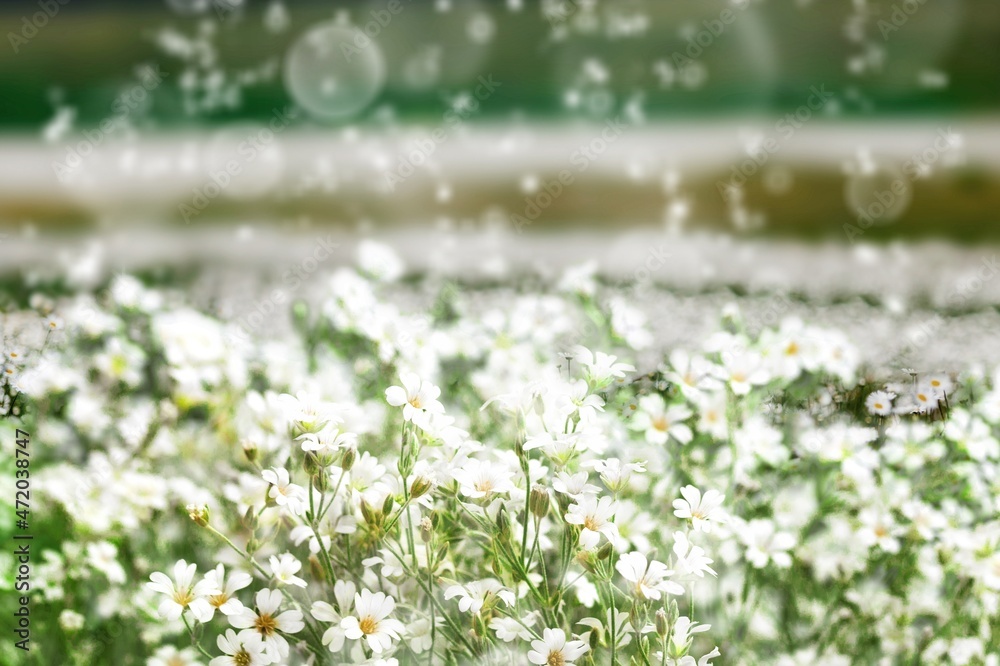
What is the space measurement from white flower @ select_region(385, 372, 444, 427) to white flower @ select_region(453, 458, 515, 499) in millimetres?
59

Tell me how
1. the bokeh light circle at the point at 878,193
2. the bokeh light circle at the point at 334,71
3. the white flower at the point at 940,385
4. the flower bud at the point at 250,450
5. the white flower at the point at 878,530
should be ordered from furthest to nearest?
the bokeh light circle at the point at 334,71 < the bokeh light circle at the point at 878,193 < the white flower at the point at 940,385 < the white flower at the point at 878,530 < the flower bud at the point at 250,450

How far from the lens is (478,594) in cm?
79

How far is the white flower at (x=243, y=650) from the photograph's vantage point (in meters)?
0.71

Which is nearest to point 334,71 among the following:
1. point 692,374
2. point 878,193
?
point 878,193

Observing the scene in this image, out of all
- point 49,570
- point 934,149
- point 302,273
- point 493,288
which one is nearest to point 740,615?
point 49,570

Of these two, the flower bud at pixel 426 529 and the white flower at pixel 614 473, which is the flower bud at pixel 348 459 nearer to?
the flower bud at pixel 426 529

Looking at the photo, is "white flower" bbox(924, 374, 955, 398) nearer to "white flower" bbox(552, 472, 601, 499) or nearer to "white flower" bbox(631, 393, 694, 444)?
"white flower" bbox(631, 393, 694, 444)

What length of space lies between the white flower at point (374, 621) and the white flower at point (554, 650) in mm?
123

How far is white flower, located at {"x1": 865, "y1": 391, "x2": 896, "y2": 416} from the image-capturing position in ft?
3.86

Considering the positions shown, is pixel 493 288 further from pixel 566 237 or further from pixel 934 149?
pixel 934 149

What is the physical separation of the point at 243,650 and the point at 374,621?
12 cm

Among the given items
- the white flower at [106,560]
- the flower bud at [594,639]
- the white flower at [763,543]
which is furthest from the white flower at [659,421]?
the white flower at [106,560]

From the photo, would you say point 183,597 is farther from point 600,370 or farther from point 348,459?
point 600,370

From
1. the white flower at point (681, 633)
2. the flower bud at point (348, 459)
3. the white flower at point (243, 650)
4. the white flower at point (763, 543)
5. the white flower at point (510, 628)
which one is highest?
the flower bud at point (348, 459)
